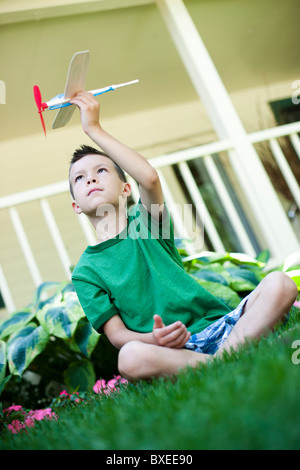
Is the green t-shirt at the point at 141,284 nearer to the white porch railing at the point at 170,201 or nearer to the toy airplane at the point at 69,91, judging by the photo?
the toy airplane at the point at 69,91

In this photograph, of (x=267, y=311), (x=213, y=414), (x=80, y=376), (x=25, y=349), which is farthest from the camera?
(x=80, y=376)

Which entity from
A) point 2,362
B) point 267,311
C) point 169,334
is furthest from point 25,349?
point 267,311

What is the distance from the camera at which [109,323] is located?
65.9 inches

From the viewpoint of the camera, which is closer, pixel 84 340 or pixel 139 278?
pixel 139 278

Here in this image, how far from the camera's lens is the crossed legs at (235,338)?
4.52 feet

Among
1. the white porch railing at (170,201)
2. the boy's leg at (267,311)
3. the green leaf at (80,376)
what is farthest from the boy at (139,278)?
the white porch railing at (170,201)

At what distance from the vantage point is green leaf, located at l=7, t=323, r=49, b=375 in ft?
7.20

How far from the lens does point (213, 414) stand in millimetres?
843

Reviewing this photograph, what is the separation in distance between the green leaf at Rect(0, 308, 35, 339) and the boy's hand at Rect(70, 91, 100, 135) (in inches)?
51.4

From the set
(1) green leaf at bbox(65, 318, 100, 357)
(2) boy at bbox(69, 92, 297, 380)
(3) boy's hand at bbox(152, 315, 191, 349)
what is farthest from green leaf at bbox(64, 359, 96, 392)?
(3) boy's hand at bbox(152, 315, 191, 349)

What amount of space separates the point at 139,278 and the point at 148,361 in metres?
0.38

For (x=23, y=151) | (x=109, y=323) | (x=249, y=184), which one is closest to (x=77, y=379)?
(x=109, y=323)

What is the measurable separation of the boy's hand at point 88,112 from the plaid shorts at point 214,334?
2.47ft

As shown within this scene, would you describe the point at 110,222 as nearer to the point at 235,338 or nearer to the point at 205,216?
the point at 235,338
